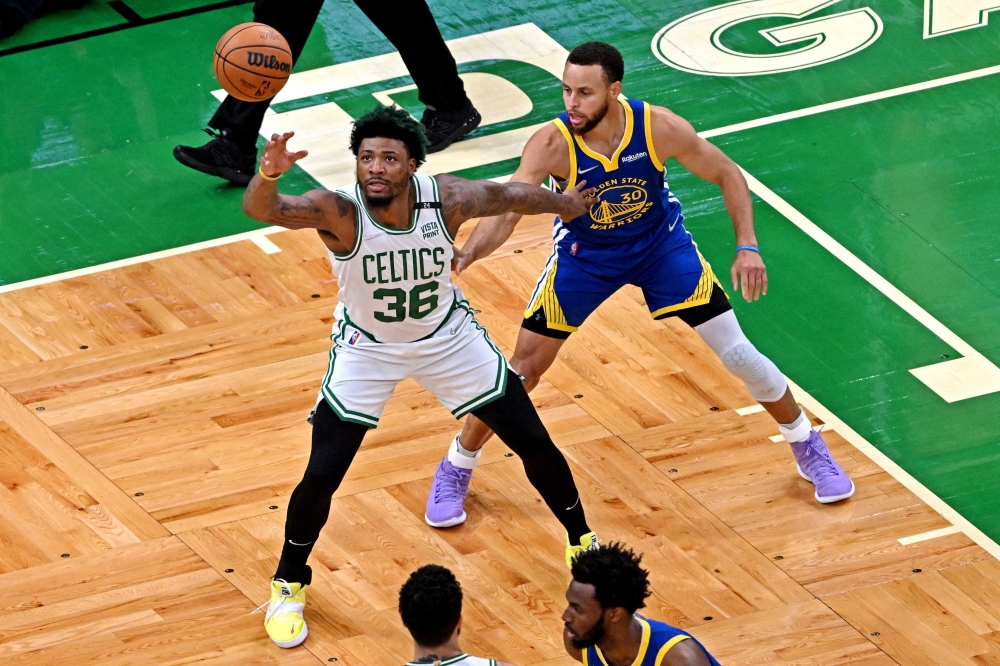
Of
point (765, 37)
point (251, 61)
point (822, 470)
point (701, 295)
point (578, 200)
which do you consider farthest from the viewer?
point (765, 37)

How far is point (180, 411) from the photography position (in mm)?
8305

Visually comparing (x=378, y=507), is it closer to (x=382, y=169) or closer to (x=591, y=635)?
(x=382, y=169)

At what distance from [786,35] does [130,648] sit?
686 cm

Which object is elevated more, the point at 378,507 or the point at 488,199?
the point at 488,199

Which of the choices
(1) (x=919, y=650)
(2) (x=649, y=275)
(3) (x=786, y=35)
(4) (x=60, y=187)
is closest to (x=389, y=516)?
(2) (x=649, y=275)

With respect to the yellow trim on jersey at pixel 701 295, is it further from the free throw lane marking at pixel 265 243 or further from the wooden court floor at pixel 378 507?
the free throw lane marking at pixel 265 243

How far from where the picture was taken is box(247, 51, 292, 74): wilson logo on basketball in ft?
25.7

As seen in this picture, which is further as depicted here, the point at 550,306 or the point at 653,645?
the point at 550,306

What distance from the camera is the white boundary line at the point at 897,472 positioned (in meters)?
7.48

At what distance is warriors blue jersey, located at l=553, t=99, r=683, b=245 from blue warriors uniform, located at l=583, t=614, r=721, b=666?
2.32m

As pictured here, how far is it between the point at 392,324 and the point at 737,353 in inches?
62.3

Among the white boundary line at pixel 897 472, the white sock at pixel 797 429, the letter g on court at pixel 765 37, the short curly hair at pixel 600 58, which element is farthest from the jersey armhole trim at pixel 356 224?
the letter g on court at pixel 765 37

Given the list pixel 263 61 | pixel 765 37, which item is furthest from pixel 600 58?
pixel 765 37

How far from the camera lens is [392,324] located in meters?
6.65
